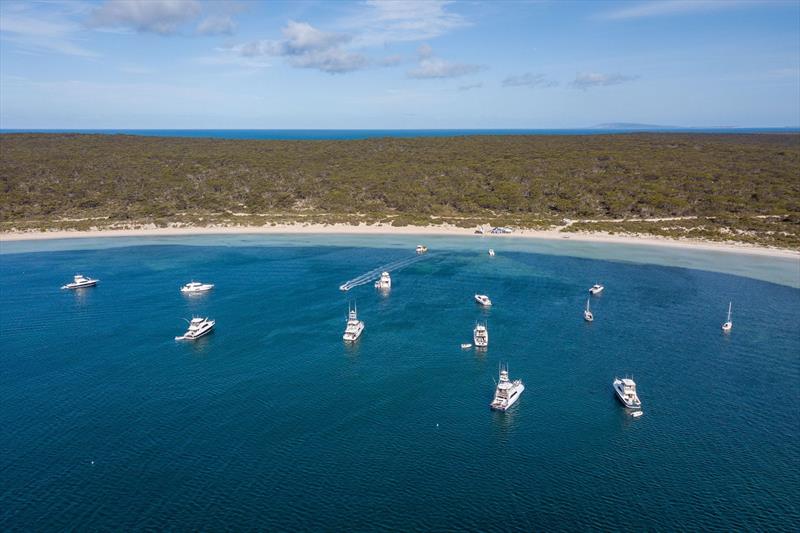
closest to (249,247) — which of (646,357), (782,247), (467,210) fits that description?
(467,210)

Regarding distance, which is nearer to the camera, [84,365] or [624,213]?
[84,365]

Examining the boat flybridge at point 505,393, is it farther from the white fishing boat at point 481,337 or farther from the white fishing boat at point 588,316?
the white fishing boat at point 588,316

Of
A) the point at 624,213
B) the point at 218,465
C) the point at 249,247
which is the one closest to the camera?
the point at 218,465

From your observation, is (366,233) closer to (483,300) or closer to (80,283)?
(483,300)

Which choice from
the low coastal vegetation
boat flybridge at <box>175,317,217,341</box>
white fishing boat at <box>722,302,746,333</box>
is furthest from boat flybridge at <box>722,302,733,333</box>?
boat flybridge at <box>175,317,217,341</box>

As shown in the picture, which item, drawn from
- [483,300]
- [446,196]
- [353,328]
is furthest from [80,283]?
[446,196]

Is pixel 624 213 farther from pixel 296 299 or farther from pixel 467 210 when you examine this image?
pixel 296 299

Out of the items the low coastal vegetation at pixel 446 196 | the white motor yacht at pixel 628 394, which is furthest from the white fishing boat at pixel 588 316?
the low coastal vegetation at pixel 446 196
